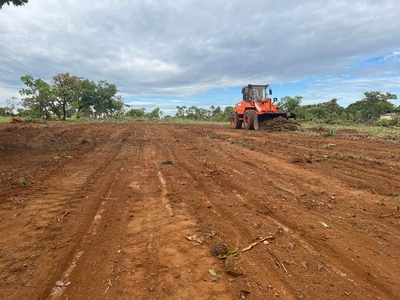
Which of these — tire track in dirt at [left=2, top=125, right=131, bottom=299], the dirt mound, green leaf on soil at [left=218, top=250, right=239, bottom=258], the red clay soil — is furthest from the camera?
the dirt mound

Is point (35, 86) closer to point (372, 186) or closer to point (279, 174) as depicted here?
point (279, 174)

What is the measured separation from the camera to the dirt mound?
52.1 feet

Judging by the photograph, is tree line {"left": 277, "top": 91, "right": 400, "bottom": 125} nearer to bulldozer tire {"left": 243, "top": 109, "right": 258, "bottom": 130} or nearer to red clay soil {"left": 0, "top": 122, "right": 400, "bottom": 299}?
bulldozer tire {"left": 243, "top": 109, "right": 258, "bottom": 130}

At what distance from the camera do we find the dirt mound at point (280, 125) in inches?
625

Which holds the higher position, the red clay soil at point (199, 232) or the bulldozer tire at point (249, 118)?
the bulldozer tire at point (249, 118)

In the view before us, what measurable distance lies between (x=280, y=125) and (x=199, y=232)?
14172mm

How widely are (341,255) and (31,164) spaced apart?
23.1ft

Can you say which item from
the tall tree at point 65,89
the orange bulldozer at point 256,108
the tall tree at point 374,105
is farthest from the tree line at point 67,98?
the tall tree at point 374,105

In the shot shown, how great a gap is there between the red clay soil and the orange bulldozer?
10.9m

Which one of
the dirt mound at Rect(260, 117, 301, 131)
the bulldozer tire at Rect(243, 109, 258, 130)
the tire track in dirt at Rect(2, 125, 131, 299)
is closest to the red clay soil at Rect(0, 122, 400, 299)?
the tire track in dirt at Rect(2, 125, 131, 299)

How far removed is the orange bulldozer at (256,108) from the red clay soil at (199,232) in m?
10.9

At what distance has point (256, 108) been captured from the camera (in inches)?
664

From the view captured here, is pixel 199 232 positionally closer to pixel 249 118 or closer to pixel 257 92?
pixel 249 118

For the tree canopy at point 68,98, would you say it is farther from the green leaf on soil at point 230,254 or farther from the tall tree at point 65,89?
the green leaf on soil at point 230,254
